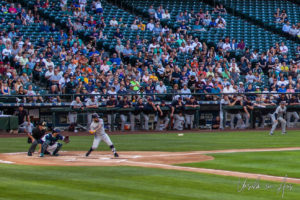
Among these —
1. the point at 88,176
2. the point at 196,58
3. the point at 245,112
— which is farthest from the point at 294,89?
the point at 88,176

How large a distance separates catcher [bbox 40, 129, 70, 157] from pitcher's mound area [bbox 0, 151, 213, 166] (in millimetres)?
249

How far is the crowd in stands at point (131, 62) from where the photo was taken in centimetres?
2888

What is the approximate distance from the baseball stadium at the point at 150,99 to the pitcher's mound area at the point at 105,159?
0.18 feet

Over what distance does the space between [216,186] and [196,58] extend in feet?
70.8

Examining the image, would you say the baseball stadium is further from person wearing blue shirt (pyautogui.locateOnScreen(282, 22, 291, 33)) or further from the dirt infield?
person wearing blue shirt (pyautogui.locateOnScreen(282, 22, 291, 33))

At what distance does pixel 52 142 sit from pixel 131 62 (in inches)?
579

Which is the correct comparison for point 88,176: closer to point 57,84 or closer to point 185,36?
point 57,84

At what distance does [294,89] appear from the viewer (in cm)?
3084

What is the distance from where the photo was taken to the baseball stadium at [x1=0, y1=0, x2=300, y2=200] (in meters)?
13.1

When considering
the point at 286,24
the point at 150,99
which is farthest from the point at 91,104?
the point at 286,24

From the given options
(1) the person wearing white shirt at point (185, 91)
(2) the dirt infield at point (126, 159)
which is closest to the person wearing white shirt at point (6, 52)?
(1) the person wearing white shirt at point (185, 91)

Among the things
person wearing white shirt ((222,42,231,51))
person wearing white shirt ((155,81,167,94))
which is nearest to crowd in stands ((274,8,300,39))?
person wearing white shirt ((222,42,231,51))

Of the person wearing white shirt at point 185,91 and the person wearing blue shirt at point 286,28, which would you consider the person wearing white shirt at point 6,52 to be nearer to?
the person wearing white shirt at point 185,91

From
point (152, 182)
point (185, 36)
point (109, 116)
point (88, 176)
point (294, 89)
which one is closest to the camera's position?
point (152, 182)
